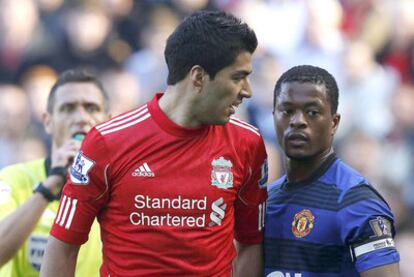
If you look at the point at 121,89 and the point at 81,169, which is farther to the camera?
the point at 121,89

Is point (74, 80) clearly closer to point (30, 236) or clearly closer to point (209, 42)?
point (30, 236)

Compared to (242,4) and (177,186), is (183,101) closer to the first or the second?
(177,186)

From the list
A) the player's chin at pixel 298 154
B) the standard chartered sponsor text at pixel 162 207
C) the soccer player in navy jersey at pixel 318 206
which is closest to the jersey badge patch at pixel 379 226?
the soccer player in navy jersey at pixel 318 206

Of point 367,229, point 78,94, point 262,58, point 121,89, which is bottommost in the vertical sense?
point 367,229

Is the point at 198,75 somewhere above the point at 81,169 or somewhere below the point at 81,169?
above

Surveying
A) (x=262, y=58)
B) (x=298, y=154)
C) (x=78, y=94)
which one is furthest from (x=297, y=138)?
(x=262, y=58)

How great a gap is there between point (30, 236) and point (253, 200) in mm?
1407

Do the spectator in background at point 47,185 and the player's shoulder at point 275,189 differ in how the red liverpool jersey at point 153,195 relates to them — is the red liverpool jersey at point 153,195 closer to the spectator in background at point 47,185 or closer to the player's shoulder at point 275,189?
the player's shoulder at point 275,189

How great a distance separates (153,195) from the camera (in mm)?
4242

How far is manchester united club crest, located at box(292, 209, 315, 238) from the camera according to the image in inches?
175

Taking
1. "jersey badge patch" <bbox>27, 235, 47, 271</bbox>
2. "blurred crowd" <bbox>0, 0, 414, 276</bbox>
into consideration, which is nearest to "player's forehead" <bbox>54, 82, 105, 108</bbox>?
"jersey badge patch" <bbox>27, 235, 47, 271</bbox>

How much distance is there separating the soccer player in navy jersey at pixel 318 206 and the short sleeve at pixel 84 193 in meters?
0.85

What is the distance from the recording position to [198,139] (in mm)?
4348

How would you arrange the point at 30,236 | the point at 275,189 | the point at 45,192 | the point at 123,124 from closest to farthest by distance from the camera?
the point at 123,124 < the point at 275,189 < the point at 45,192 < the point at 30,236
